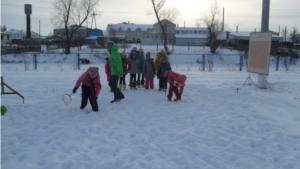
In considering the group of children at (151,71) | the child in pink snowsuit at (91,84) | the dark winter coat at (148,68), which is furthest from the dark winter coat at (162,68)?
the child in pink snowsuit at (91,84)

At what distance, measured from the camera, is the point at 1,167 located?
15.1 ft

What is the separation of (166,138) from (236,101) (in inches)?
171

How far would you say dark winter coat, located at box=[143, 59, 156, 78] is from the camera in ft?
38.6

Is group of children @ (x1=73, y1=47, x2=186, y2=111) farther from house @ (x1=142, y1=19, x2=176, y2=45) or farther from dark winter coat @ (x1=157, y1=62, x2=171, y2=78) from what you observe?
house @ (x1=142, y1=19, x2=176, y2=45)

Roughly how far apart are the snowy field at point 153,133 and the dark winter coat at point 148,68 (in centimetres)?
178

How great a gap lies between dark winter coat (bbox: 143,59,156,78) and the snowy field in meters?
1.78

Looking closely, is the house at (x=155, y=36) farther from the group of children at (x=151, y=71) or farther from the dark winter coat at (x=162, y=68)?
the dark winter coat at (x=162, y=68)

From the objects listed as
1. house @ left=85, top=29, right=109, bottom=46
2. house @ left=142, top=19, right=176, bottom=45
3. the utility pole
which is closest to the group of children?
the utility pole

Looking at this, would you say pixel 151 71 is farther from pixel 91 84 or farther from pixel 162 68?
pixel 91 84

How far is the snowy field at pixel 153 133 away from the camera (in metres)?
4.90

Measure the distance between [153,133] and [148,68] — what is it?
577 cm

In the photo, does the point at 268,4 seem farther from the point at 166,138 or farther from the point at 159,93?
the point at 166,138

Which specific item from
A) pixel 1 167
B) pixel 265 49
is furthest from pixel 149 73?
pixel 1 167

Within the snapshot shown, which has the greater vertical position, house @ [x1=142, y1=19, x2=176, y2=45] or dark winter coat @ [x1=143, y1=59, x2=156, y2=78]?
house @ [x1=142, y1=19, x2=176, y2=45]
